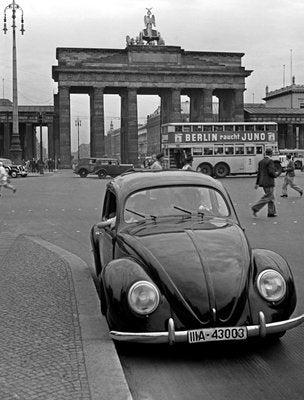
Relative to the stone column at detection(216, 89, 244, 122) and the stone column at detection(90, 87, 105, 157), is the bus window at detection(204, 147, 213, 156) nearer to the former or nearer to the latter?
the stone column at detection(90, 87, 105, 157)

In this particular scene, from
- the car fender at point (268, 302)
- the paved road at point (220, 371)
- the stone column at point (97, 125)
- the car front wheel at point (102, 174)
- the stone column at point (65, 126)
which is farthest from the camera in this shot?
the stone column at point (97, 125)

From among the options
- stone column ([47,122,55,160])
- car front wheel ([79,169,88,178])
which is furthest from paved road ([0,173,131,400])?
stone column ([47,122,55,160])

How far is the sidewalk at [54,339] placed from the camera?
409 cm

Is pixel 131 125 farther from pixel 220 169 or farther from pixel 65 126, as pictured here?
pixel 220 169

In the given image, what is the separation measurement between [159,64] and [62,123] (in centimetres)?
1598

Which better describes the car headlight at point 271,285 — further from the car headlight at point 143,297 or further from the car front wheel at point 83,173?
the car front wheel at point 83,173

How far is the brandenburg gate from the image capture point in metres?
82.0

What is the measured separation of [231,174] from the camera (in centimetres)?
4700

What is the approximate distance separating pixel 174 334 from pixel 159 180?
2.31 m

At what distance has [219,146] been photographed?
4681 cm

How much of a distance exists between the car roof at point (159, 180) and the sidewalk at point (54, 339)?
130 cm

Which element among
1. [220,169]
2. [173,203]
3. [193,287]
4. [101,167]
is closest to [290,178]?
[173,203]

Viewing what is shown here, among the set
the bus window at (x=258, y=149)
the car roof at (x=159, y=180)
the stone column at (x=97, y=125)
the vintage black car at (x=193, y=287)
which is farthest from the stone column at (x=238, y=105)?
the vintage black car at (x=193, y=287)

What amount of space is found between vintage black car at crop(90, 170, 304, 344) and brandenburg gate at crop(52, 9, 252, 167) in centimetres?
7761
